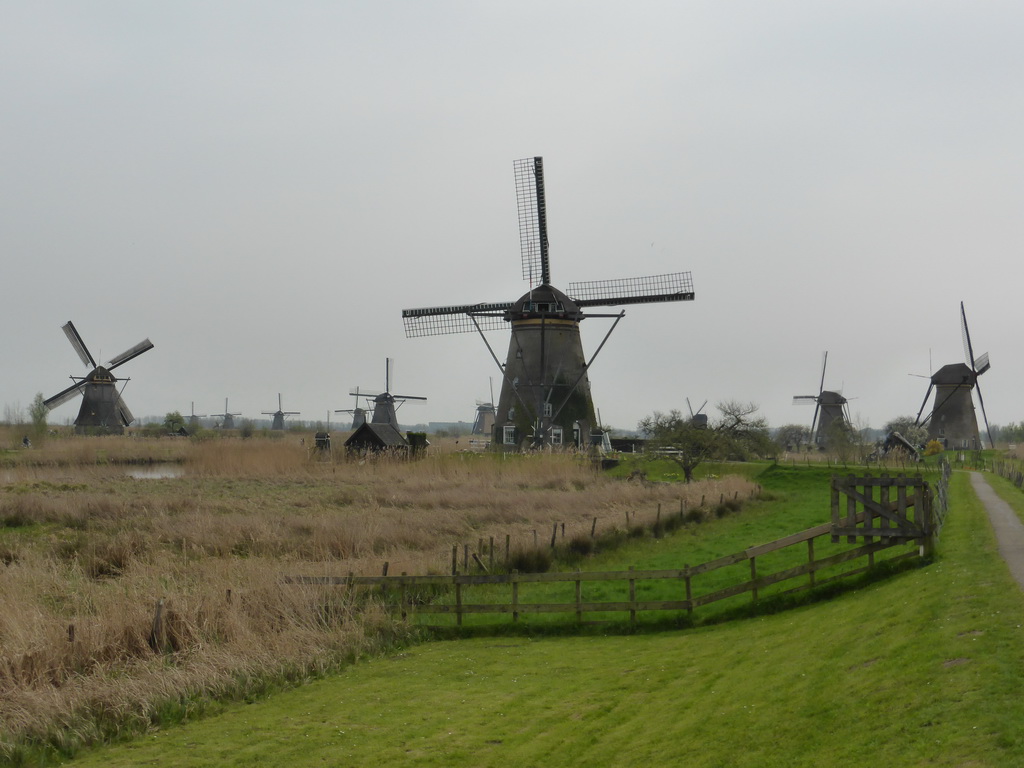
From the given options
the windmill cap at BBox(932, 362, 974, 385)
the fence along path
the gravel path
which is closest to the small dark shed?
the gravel path

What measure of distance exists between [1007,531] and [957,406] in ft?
210

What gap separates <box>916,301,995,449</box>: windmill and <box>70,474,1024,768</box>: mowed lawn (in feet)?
218

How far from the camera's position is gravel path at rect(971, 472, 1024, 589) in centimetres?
1457

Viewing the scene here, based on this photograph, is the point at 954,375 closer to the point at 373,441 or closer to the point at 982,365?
the point at 982,365

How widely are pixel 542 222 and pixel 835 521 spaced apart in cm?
3677

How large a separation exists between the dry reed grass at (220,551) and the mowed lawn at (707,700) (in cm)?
98

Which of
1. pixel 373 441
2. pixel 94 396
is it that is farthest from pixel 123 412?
pixel 373 441

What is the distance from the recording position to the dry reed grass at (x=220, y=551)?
1351 centimetres

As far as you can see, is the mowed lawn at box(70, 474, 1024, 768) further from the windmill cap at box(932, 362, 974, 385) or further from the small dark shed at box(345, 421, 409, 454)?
the windmill cap at box(932, 362, 974, 385)

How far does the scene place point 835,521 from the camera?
18984mm

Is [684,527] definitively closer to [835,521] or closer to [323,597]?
[835,521]

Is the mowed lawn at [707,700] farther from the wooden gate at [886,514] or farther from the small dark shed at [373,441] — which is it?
the small dark shed at [373,441]

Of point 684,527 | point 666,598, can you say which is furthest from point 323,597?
point 684,527

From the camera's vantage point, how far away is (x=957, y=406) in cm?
7762
